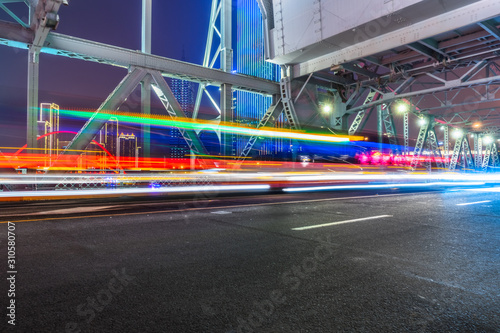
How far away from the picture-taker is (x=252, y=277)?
3.54m

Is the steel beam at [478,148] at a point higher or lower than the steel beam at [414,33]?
lower

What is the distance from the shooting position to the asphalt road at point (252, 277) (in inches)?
99.8

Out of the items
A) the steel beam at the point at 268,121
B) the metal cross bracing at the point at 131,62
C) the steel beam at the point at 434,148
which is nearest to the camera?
the metal cross bracing at the point at 131,62

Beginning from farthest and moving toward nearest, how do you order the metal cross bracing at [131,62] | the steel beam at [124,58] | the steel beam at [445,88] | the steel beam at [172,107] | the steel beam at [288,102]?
1. the steel beam at [288,102]
2. the steel beam at [172,107]
3. the steel beam at [445,88]
4. the steel beam at [124,58]
5. the metal cross bracing at [131,62]

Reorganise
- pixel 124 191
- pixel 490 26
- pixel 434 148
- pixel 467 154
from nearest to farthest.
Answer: pixel 124 191 → pixel 490 26 → pixel 434 148 → pixel 467 154

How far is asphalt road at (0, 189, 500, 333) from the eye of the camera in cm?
254

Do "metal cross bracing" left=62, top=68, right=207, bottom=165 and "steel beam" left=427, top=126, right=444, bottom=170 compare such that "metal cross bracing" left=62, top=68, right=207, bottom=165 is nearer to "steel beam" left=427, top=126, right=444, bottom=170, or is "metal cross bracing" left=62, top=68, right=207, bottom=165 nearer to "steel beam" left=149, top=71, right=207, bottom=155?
"steel beam" left=149, top=71, right=207, bottom=155

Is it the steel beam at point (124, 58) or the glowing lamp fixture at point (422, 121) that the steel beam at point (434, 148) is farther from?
the steel beam at point (124, 58)

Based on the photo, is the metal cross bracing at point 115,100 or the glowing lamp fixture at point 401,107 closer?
the metal cross bracing at point 115,100

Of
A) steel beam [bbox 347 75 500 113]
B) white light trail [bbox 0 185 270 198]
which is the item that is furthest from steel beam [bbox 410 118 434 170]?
white light trail [bbox 0 185 270 198]

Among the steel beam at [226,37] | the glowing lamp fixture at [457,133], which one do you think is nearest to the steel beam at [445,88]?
the steel beam at [226,37]

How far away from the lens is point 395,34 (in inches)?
695

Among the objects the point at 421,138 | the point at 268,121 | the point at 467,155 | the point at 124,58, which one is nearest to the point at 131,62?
the point at 124,58

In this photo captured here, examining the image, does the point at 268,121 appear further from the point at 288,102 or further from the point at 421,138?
the point at 421,138
